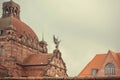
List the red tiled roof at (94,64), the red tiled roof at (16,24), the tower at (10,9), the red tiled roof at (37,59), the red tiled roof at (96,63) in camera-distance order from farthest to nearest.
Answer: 1. the tower at (10,9)
2. the red tiled roof at (37,59)
3. the red tiled roof at (16,24)
4. the red tiled roof at (94,64)
5. the red tiled roof at (96,63)

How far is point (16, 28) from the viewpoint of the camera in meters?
64.3

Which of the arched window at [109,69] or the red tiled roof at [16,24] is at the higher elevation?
the red tiled roof at [16,24]

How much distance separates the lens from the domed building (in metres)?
61.5

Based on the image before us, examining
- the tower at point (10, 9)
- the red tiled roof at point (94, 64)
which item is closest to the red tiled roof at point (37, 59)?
the tower at point (10, 9)

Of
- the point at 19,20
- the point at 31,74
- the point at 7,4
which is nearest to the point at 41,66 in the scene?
the point at 31,74

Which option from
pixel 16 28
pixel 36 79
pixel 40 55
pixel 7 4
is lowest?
pixel 36 79

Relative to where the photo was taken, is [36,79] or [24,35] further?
[24,35]

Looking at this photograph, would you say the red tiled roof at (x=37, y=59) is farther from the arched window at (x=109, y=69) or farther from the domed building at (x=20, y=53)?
the arched window at (x=109, y=69)

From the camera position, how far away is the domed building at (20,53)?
6147cm

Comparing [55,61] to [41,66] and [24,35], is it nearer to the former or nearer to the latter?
[41,66]

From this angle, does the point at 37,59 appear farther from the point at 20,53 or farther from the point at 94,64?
the point at 94,64

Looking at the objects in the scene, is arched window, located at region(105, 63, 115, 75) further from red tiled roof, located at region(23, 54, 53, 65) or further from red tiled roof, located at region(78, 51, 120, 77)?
red tiled roof, located at region(23, 54, 53, 65)

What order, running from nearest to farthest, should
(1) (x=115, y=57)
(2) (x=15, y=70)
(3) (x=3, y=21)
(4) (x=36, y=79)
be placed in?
(4) (x=36, y=79), (1) (x=115, y=57), (2) (x=15, y=70), (3) (x=3, y=21)

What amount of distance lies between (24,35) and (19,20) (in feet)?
16.5
